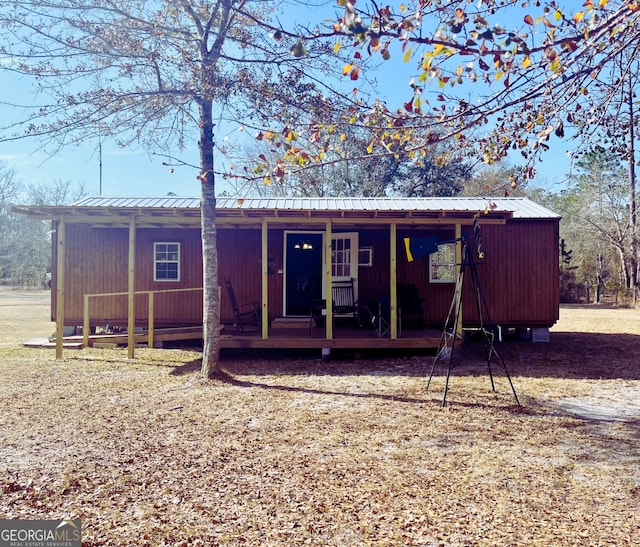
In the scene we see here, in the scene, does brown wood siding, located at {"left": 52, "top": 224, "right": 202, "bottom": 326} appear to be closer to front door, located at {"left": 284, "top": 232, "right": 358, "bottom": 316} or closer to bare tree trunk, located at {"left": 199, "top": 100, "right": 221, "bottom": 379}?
front door, located at {"left": 284, "top": 232, "right": 358, "bottom": 316}

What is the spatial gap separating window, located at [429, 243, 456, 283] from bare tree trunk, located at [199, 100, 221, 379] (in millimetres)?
4954

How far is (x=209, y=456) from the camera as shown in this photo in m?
3.69

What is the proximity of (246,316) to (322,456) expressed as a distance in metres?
5.94

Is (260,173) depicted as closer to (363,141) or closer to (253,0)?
(363,141)

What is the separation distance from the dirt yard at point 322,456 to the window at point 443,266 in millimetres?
2939

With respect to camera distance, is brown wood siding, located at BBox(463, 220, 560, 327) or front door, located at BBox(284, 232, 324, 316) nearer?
brown wood siding, located at BBox(463, 220, 560, 327)

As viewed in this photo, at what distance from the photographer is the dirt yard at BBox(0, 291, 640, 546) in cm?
266

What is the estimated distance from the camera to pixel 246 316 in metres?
9.41

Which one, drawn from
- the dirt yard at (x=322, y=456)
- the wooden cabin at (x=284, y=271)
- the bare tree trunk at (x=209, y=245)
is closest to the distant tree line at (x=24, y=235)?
the wooden cabin at (x=284, y=271)

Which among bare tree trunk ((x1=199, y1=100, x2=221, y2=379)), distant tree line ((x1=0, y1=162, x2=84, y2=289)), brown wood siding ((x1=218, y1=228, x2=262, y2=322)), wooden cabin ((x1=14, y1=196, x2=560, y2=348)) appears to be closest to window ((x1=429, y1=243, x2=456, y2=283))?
wooden cabin ((x1=14, y1=196, x2=560, y2=348))

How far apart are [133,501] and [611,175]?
2554cm

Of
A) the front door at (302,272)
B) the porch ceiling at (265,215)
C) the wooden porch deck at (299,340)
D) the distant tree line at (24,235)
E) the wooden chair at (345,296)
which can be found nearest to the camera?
the porch ceiling at (265,215)

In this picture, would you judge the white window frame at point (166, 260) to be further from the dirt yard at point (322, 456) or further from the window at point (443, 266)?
the window at point (443, 266)

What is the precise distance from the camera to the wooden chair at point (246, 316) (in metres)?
8.45
